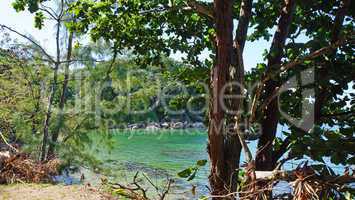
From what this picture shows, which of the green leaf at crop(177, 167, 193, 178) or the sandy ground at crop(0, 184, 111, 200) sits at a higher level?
the green leaf at crop(177, 167, 193, 178)

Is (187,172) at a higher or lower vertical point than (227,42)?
lower

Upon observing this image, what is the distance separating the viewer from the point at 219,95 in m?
2.68

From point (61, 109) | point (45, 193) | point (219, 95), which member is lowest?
point (45, 193)

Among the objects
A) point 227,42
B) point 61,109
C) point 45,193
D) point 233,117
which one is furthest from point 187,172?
point 61,109

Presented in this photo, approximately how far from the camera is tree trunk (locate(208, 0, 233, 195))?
251cm

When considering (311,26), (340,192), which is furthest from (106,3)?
(340,192)

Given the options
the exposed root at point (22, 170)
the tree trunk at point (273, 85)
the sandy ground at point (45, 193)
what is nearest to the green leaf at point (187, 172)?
the tree trunk at point (273, 85)

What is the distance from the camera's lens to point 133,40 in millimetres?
4254

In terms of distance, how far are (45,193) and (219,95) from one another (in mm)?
6546

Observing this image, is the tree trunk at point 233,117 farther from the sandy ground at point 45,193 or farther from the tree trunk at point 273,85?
Answer: the sandy ground at point 45,193

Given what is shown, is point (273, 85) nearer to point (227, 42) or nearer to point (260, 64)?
point (260, 64)

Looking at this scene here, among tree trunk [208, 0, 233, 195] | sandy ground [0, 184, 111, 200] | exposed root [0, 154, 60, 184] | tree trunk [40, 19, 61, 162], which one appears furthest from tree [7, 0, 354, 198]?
tree trunk [40, 19, 61, 162]

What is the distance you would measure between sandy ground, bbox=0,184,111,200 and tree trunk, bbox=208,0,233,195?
5.07 meters

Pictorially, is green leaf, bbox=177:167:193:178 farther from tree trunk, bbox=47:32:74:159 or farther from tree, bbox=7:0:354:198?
tree trunk, bbox=47:32:74:159
